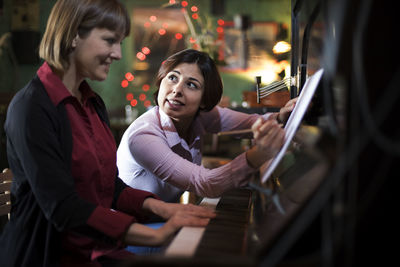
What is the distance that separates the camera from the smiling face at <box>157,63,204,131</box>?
1.45 m

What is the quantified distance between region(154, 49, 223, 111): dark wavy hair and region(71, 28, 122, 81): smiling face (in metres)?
0.47

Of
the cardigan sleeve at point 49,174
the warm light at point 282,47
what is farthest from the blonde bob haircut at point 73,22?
the warm light at point 282,47

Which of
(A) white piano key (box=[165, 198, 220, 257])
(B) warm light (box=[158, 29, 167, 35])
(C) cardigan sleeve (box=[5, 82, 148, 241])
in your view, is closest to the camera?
(A) white piano key (box=[165, 198, 220, 257])

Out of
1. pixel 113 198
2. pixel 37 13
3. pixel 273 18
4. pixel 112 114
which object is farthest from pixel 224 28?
pixel 113 198

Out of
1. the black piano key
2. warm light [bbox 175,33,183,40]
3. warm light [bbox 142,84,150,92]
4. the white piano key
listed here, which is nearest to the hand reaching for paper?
the black piano key

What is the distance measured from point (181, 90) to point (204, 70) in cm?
13

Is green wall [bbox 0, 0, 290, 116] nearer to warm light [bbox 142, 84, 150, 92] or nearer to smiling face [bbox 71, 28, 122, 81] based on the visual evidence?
warm light [bbox 142, 84, 150, 92]

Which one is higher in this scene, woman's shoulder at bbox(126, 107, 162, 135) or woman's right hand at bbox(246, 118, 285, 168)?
woman's right hand at bbox(246, 118, 285, 168)

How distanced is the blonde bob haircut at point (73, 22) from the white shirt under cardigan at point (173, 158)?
0.44 m

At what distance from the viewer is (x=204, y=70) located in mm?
1505

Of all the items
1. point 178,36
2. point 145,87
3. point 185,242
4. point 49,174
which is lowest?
point 145,87

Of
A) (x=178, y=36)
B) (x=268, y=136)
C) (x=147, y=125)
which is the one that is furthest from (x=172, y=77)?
(x=178, y=36)

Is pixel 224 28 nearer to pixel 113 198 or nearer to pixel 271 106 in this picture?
pixel 271 106

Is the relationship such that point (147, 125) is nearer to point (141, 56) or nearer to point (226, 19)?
point (141, 56)
